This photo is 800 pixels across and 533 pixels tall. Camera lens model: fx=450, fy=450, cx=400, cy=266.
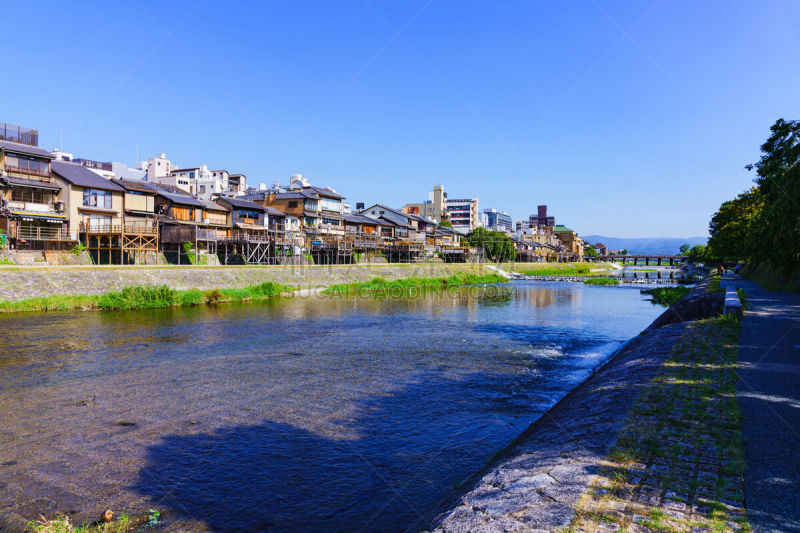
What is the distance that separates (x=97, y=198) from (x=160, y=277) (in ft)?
44.6

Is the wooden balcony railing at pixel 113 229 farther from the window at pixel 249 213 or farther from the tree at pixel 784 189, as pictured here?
the tree at pixel 784 189

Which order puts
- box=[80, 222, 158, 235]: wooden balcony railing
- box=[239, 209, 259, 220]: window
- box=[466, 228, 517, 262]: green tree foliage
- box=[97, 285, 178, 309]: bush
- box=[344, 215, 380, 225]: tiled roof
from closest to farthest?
box=[97, 285, 178, 309]: bush → box=[80, 222, 158, 235]: wooden balcony railing → box=[239, 209, 259, 220]: window → box=[344, 215, 380, 225]: tiled roof → box=[466, 228, 517, 262]: green tree foliage

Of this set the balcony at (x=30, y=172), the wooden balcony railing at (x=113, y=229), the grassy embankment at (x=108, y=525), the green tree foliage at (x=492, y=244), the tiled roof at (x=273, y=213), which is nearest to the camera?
the grassy embankment at (x=108, y=525)

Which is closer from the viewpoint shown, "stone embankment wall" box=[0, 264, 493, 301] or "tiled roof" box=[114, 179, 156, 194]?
"stone embankment wall" box=[0, 264, 493, 301]

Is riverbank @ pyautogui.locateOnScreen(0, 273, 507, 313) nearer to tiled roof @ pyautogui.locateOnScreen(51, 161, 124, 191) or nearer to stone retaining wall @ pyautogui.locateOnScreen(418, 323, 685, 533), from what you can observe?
tiled roof @ pyautogui.locateOnScreen(51, 161, 124, 191)

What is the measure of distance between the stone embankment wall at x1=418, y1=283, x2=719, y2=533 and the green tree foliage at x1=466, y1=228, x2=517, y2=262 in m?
101

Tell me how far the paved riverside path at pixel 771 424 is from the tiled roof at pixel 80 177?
52.1 m

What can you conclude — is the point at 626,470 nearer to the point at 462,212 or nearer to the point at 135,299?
the point at 135,299

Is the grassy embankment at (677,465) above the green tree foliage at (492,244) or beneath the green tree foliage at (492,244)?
beneath

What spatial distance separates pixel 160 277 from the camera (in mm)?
39344

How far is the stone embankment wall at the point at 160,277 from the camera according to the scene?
32094 mm

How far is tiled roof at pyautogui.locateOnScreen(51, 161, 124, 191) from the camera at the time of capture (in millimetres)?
43469

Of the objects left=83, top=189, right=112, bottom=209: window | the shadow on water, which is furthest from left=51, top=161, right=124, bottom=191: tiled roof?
the shadow on water

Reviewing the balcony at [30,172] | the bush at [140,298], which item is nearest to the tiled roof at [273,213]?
the balcony at [30,172]
